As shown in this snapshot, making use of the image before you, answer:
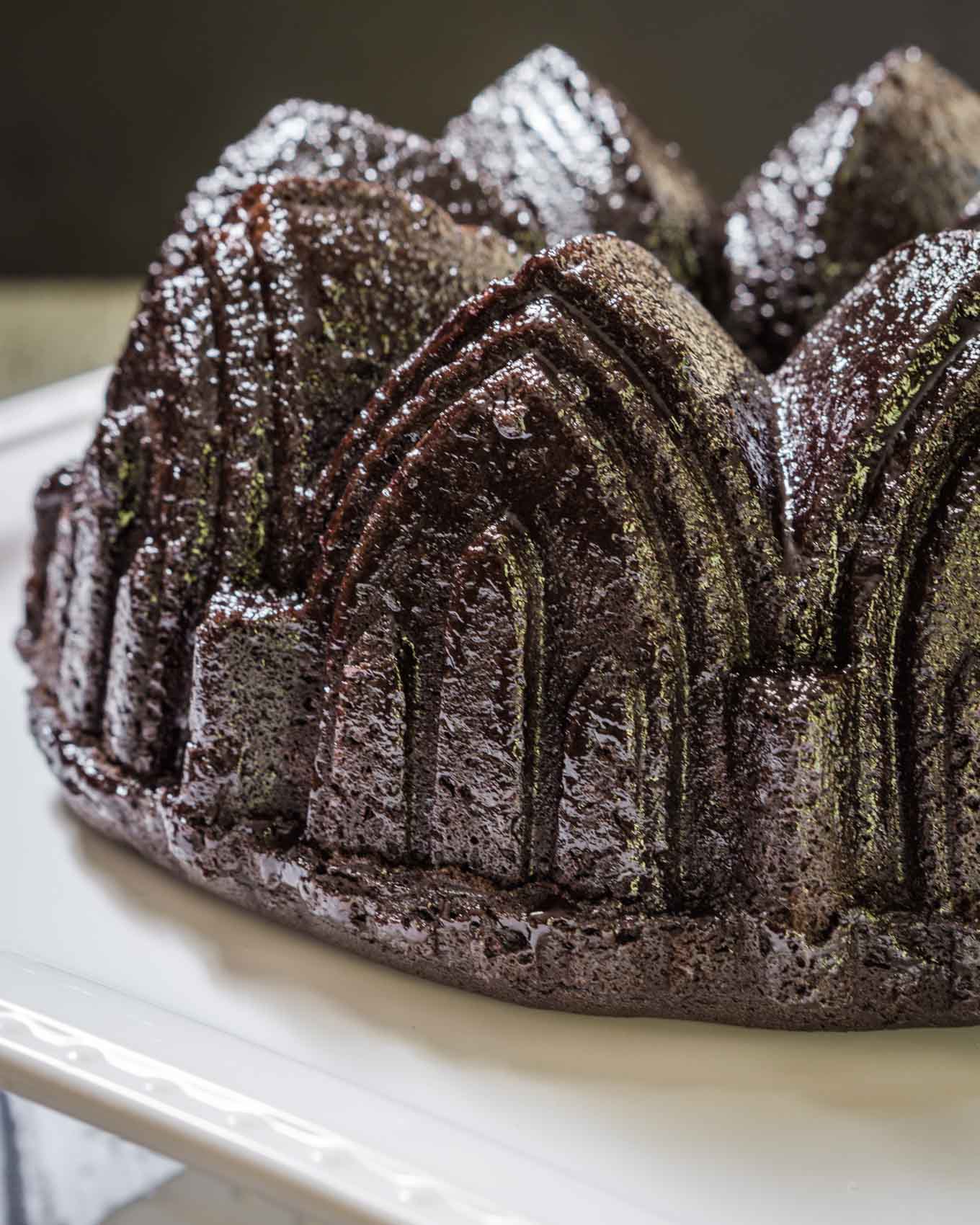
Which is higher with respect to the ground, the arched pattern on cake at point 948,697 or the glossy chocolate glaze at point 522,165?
the glossy chocolate glaze at point 522,165

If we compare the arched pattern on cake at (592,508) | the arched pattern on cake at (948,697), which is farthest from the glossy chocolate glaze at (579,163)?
the arched pattern on cake at (948,697)

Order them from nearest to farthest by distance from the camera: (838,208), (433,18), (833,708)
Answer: (833,708), (838,208), (433,18)

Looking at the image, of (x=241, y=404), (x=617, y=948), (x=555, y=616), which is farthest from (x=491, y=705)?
(x=241, y=404)

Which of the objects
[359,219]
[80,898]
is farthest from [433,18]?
[80,898]

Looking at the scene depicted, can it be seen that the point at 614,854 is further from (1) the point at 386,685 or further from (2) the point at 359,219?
(2) the point at 359,219

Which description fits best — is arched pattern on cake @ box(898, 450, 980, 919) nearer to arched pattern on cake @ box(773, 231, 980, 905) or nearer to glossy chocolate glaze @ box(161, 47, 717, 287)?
arched pattern on cake @ box(773, 231, 980, 905)

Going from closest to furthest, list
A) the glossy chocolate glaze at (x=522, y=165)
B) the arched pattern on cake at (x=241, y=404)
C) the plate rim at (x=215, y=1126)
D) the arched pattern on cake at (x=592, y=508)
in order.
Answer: the plate rim at (x=215, y=1126) < the arched pattern on cake at (x=592, y=508) < the arched pattern on cake at (x=241, y=404) < the glossy chocolate glaze at (x=522, y=165)

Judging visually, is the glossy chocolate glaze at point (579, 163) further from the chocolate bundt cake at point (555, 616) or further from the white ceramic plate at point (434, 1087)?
the white ceramic plate at point (434, 1087)

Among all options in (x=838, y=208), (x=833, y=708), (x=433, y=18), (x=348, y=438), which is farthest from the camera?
(x=433, y=18)
